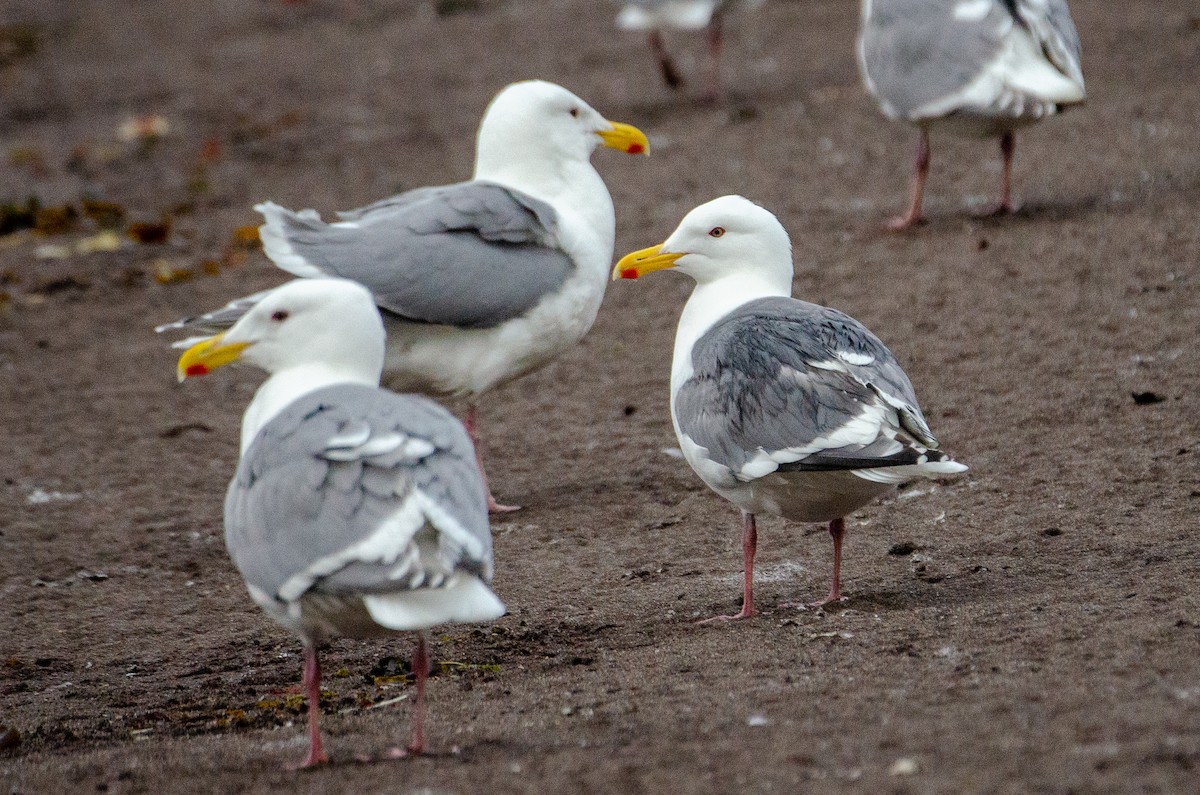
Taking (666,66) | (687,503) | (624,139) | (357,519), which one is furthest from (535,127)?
(666,66)

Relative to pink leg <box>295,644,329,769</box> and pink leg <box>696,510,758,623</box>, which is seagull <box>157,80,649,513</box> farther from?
pink leg <box>295,644,329,769</box>

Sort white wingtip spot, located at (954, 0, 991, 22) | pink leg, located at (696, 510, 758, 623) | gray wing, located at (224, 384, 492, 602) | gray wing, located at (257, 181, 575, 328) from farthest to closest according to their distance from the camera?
white wingtip spot, located at (954, 0, 991, 22), gray wing, located at (257, 181, 575, 328), pink leg, located at (696, 510, 758, 623), gray wing, located at (224, 384, 492, 602)

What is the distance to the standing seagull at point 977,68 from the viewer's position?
330 inches

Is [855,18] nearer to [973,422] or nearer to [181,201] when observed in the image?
[181,201]

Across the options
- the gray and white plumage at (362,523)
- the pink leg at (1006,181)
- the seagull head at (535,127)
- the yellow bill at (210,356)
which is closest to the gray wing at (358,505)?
the gray and white plumage at (362,523)

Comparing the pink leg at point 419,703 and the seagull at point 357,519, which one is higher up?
the seagull at point 357,519

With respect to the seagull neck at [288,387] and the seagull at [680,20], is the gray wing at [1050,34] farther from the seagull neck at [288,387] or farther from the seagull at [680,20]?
the seagull neck at [288,387]

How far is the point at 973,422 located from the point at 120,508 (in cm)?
361

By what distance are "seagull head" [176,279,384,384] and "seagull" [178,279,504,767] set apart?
98 mm

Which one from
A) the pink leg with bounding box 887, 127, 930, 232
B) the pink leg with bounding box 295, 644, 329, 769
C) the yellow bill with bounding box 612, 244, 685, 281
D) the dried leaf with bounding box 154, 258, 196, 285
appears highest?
the yellow bill with bounding box 612, 244, 685, 281

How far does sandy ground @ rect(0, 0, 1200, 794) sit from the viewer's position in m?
3.73

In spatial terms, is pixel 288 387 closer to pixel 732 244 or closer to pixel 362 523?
pixel 362 523

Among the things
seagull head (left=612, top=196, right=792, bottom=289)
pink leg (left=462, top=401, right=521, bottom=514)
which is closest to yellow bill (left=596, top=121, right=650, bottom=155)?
pink leg (left=462, top=401, right=521, bottom=514)

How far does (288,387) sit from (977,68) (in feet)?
17.7
